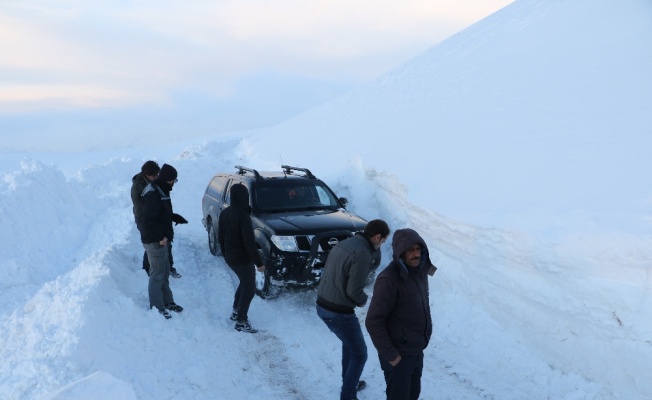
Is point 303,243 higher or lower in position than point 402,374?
higher

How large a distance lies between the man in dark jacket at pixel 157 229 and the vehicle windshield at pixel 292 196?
196cm

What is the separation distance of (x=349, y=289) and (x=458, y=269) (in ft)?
11.3

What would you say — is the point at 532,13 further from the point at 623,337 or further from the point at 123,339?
the point at 123,339

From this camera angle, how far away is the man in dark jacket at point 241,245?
6.30m

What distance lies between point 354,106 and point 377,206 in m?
10.3

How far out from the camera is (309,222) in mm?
7547

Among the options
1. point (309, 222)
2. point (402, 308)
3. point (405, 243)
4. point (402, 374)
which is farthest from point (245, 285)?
point (405, 243)

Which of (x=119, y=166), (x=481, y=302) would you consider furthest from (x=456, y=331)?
(x=119, y=166)

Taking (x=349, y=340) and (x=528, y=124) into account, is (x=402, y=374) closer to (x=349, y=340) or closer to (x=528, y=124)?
(x=349, y=340)

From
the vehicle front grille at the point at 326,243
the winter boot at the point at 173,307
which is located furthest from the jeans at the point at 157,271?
the vehicle front grille at the point at 326,243

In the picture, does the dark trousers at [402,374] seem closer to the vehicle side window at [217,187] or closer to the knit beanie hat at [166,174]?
the knit beanie hat at [166,174]

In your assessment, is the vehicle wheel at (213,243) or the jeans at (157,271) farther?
the vehicle wheel at (213,243)

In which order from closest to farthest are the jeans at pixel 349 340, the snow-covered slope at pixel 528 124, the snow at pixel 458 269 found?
the jeans at pixel 349 340, the snow at pixel 458 269, the snow-covered slope at pixel 528 124

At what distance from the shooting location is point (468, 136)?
10711 millimetres
